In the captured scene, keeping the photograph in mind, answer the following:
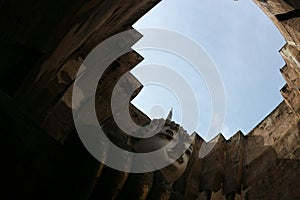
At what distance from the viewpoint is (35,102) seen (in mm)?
3262

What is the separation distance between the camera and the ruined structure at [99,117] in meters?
1.67

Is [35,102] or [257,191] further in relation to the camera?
[257,191]

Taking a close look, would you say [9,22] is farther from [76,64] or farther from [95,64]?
[95,64]

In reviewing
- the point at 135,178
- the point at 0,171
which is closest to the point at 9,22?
the point at 0,171

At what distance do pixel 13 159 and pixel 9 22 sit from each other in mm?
1136

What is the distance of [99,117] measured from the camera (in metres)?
4.89

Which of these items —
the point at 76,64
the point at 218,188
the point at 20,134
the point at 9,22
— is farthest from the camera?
the point at 218,188

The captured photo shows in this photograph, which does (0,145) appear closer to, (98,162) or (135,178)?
(98,162)

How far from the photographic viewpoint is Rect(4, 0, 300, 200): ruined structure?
1.67 m

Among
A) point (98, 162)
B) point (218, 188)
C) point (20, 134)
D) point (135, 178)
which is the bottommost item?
point (218, 188)

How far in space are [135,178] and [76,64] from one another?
8.81ft

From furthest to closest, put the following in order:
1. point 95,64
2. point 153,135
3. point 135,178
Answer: point 95,64, point 153,135, point 135,178

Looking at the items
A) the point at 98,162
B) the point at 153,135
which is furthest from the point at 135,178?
the point at 153,135

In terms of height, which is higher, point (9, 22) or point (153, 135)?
point (9, 22)
